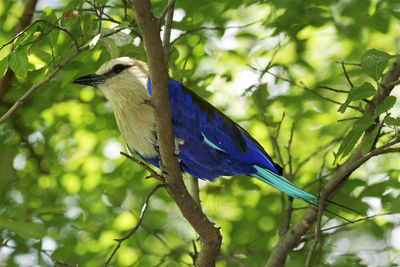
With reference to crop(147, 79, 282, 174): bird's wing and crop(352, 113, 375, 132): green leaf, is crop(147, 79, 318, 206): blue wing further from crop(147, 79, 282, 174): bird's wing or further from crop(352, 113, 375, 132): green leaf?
crop(352, 113, 375, 132): green leaf

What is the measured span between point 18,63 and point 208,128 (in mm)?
1193

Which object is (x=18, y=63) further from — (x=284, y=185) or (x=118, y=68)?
(x=284, y=185)

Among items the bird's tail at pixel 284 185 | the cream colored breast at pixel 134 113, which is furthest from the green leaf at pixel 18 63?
the bird's tail at pixel 284 185

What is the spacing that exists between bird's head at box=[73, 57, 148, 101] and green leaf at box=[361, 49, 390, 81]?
134cm

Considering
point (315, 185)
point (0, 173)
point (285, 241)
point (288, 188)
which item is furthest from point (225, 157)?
point (0, 173)

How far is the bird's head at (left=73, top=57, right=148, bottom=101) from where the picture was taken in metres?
3.14

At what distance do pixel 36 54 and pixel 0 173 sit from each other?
2.19 metres

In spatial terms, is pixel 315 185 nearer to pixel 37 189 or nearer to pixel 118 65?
pixel 118 65

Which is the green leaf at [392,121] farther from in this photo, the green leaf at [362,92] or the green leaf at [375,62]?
the green leaf at [375,62]

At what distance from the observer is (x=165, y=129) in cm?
239

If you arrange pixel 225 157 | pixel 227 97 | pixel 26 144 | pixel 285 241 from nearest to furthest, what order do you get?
1. pixel 225 157
2. pixel 285 241
3. pixel 227 97
4. pixel 26 144

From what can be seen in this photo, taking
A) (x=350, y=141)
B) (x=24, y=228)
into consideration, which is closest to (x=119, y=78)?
(x=24, y=228)

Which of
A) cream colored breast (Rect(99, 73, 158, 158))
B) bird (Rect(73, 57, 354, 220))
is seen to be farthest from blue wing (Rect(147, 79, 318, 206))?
cream colored breast (Rect(99, 73, 158, 158))

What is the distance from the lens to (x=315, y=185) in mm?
4039
